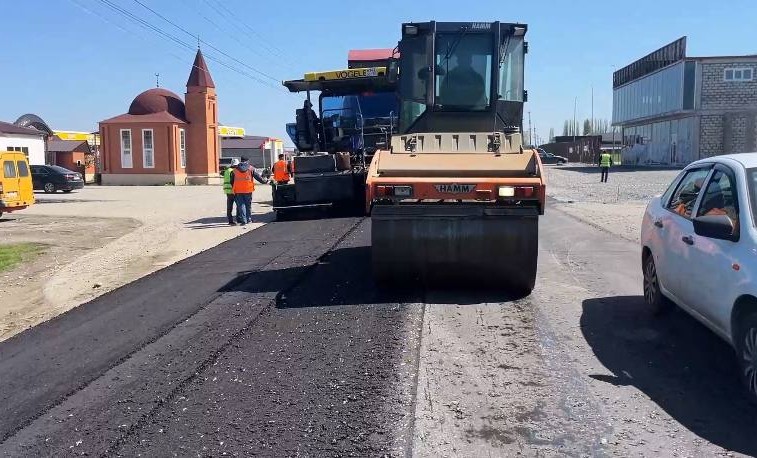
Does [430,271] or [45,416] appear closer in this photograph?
[45,416]

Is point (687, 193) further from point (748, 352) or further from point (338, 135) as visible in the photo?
point (338, 135)

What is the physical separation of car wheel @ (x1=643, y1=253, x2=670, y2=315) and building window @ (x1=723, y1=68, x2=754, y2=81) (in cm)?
4773

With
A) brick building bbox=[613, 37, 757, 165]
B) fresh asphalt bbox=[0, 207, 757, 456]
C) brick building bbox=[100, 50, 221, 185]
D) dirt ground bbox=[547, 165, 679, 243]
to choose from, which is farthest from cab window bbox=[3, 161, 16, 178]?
brick building bbox=[613, 37, 757, 165]

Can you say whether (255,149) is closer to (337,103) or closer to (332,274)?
(337,103)

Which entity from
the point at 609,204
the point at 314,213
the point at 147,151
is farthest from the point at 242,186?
the point at 147,151

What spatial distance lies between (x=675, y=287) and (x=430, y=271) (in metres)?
2.62

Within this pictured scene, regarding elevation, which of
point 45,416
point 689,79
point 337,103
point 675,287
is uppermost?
point 689,79

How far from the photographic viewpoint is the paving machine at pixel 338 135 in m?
17.6

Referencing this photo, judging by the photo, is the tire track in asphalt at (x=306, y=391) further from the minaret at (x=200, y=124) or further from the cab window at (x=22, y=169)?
the minaret at (x=200, y=124)

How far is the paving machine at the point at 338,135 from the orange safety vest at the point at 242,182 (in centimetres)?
75

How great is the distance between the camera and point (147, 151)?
146 feet

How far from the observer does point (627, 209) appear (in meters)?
21.3

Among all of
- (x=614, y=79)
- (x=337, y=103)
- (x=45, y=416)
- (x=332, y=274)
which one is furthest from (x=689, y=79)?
(x=45, y=416)

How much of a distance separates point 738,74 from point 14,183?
4542 cm
